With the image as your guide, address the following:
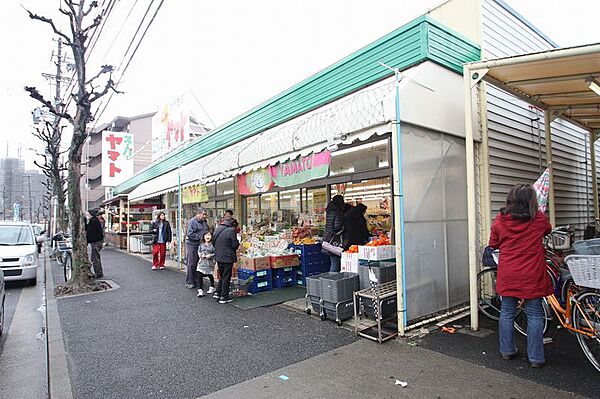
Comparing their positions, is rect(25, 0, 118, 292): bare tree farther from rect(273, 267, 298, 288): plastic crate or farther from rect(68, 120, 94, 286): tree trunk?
rect(273, 267, 298, 288): plastic crate

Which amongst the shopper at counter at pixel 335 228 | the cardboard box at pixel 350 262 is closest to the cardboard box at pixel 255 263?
the shopper at counter at pixel 335 228

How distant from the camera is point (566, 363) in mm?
3957

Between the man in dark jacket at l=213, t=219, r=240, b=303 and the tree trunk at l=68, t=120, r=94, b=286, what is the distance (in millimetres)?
4042

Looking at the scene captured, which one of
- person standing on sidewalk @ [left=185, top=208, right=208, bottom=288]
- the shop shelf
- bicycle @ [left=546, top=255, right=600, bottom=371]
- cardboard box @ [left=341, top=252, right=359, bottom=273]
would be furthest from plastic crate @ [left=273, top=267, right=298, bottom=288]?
bicycle @ [left=546, top=255, right=600, bottom=371]

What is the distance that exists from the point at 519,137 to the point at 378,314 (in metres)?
5.14

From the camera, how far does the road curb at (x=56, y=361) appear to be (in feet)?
12.5

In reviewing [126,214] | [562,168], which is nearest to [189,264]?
[562,168]

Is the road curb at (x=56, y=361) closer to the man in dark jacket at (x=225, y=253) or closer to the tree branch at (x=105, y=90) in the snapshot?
the man in dark jacket at (x=225, y=253)

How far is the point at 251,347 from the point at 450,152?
428cm

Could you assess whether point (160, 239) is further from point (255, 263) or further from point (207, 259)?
point (255, 263)

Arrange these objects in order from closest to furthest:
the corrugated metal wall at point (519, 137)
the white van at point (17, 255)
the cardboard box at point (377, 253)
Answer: the cardboard box at point (377, 253)
the corrugated metal wall at point (519, 137)
the white van at point (17, 255)

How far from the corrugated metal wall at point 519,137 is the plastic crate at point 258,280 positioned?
4704mm

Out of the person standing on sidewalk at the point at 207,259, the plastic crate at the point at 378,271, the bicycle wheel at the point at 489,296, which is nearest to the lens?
the bicycle wheel at the point at 489,296

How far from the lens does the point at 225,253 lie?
23.4 feet
